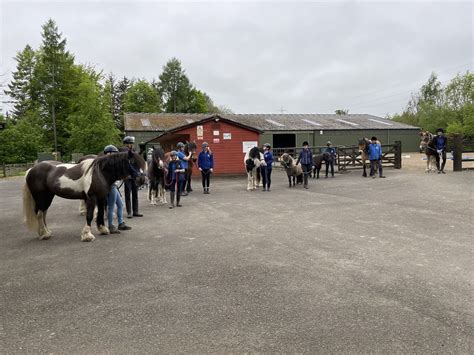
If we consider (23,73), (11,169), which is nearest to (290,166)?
(11,169)

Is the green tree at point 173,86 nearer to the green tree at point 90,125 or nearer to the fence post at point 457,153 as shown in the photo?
the green tree at point 90,125

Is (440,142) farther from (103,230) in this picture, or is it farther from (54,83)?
(54,83)

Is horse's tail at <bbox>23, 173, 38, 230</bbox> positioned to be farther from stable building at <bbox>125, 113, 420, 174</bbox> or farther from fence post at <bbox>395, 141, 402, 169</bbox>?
stable building at <bbox>125, 113, 420, 174</bbox>

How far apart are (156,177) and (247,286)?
7.09 m

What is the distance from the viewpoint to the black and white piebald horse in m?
6.26

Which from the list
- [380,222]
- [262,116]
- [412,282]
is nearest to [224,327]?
[412,282]

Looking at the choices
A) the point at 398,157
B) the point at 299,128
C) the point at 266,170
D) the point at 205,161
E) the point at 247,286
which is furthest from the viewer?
the point at 299,128

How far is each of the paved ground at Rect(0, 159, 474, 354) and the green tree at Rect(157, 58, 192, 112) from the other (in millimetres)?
55991

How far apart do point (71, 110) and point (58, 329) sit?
42023 mm

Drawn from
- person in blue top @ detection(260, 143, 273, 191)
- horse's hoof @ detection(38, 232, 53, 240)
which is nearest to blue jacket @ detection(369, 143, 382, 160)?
person in blue top @ detection(260, 143, 273, 191)

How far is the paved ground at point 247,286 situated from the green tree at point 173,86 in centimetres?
5599

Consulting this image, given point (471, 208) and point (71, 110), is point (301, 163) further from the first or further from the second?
point (71, 110)

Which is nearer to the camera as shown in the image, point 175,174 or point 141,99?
point 175,174

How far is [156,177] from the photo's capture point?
10438mm
